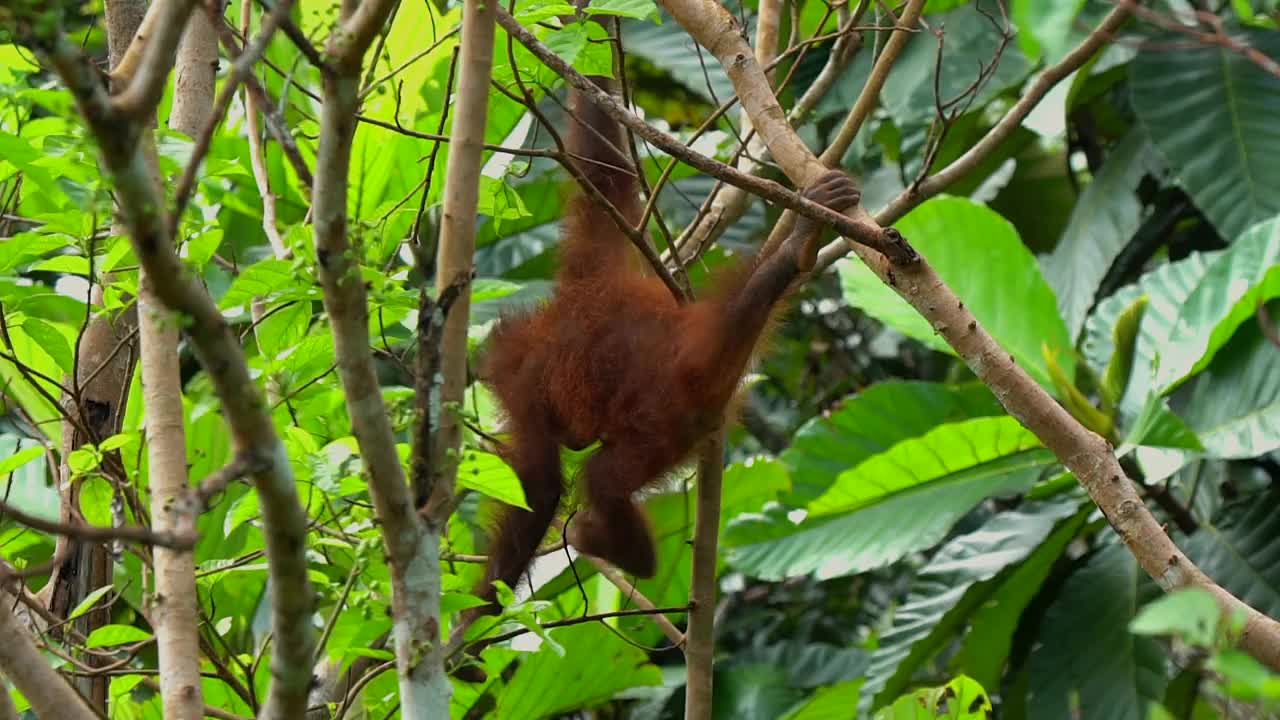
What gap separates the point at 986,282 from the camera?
13.2ft

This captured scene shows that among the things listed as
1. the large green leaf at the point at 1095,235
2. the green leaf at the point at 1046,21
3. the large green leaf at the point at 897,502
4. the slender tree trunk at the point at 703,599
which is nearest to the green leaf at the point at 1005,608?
the large green leaf at the point at 897,502

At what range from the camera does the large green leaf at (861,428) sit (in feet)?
13.6

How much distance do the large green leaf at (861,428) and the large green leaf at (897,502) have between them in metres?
0.16

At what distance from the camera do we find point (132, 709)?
2.46 metres

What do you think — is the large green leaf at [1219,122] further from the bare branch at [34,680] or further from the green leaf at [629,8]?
the bare branch at [34,680]

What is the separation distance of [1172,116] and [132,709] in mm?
3438

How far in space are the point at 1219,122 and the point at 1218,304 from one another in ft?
3.20

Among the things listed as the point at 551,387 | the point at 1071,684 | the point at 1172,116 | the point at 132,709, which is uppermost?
the point at 1172,116

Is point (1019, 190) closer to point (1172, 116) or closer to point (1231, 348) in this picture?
point (1172, 116)

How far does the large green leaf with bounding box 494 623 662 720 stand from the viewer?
128 inches

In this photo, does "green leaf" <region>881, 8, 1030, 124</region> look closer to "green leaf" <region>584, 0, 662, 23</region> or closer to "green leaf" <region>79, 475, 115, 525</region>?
"green leaf" <region>584, 0, 662, 23</region>

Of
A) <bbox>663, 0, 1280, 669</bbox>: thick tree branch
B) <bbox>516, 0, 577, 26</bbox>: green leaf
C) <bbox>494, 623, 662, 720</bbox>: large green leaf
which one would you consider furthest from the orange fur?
<bbox>663, 0, 1280, 669</bbox>: thick tree branch

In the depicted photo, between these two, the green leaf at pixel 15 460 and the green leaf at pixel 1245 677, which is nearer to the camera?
the green leaf at pixel 1245 677

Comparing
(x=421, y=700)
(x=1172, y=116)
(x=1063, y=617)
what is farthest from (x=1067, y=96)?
(x=421, y=700)
